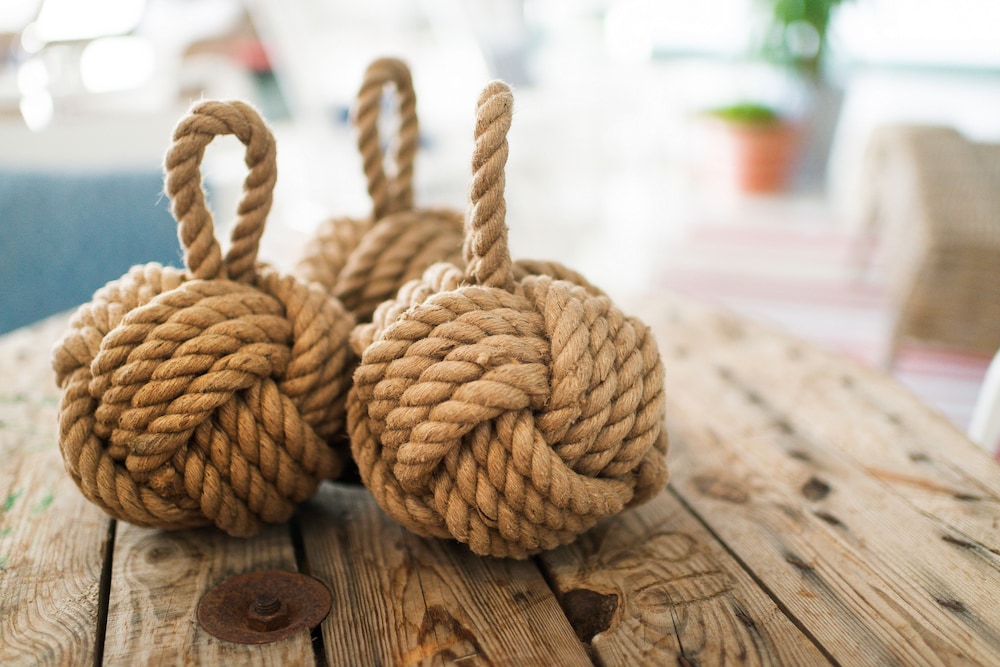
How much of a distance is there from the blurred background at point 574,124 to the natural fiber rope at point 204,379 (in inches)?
22.6

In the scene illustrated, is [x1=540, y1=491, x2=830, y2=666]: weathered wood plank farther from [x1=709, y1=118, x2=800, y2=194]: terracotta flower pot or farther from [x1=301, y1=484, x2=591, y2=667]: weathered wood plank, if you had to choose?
[x1=709, y1=118, x2=800, y2=194]: terracotta flower pot

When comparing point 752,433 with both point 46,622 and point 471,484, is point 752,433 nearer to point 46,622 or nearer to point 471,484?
point 471,484

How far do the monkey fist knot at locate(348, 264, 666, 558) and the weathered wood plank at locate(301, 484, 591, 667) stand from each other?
0.03 meters

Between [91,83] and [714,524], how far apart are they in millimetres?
3623

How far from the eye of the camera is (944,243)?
1586mm

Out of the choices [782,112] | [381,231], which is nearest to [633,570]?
[381,231]

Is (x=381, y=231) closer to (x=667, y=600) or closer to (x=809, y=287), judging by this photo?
(x=667, y=600)

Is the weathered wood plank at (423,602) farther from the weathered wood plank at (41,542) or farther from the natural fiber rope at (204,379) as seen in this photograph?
the weathered wood plank at (41,542)

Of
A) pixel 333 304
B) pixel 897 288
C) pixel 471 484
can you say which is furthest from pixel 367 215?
pixel 897 288

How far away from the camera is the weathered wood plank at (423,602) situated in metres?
0.49

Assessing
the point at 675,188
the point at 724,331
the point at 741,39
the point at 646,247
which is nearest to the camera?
the point at 724,331

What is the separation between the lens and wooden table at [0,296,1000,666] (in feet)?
1.61

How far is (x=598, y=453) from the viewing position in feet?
1.75

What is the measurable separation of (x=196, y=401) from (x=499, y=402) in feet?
0.70
